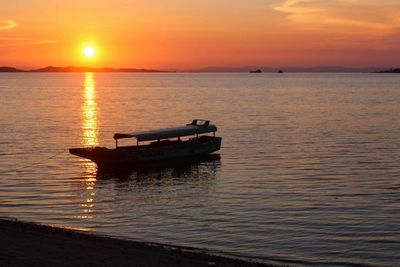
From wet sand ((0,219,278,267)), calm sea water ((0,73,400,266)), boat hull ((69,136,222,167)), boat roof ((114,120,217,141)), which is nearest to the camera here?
wet sand ((0,219,278,267))

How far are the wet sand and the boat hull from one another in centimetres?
1996

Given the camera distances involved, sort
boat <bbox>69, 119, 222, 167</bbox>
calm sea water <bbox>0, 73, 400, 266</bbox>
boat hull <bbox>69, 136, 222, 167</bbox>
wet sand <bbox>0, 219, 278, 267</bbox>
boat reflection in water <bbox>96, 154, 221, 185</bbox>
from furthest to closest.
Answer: boat <bbox>69, 119, 222, 167</bbox> → boat hull <bbox>69, 136, 222, 167</bbox> → boat reflection in water <bbox>96, 154, 221, 185</bbox> → calm sea water <bbox>0, 73, 400, 266</bbox> → wet sand <bbox>0, 219, 278, 267</bbox>

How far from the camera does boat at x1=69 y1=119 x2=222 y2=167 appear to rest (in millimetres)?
40906

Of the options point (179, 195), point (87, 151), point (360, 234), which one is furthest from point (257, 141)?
point (360, 234)

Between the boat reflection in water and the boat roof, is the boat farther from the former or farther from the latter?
the boat reflection in water

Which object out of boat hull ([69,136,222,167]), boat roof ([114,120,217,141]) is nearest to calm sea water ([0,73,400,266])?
boat hull ([69,136,222,167])

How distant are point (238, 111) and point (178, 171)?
53877 millimetres

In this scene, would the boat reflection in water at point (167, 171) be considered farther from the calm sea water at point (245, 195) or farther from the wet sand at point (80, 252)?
the wet sand at point (80, 252)

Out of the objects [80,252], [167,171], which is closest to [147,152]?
[167,171]

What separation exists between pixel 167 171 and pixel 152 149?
2.49m

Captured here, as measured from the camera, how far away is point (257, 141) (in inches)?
2169

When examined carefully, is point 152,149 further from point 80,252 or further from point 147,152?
point 80,252

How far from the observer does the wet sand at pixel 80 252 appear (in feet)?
54.6

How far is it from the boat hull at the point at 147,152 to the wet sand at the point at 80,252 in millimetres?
19957
